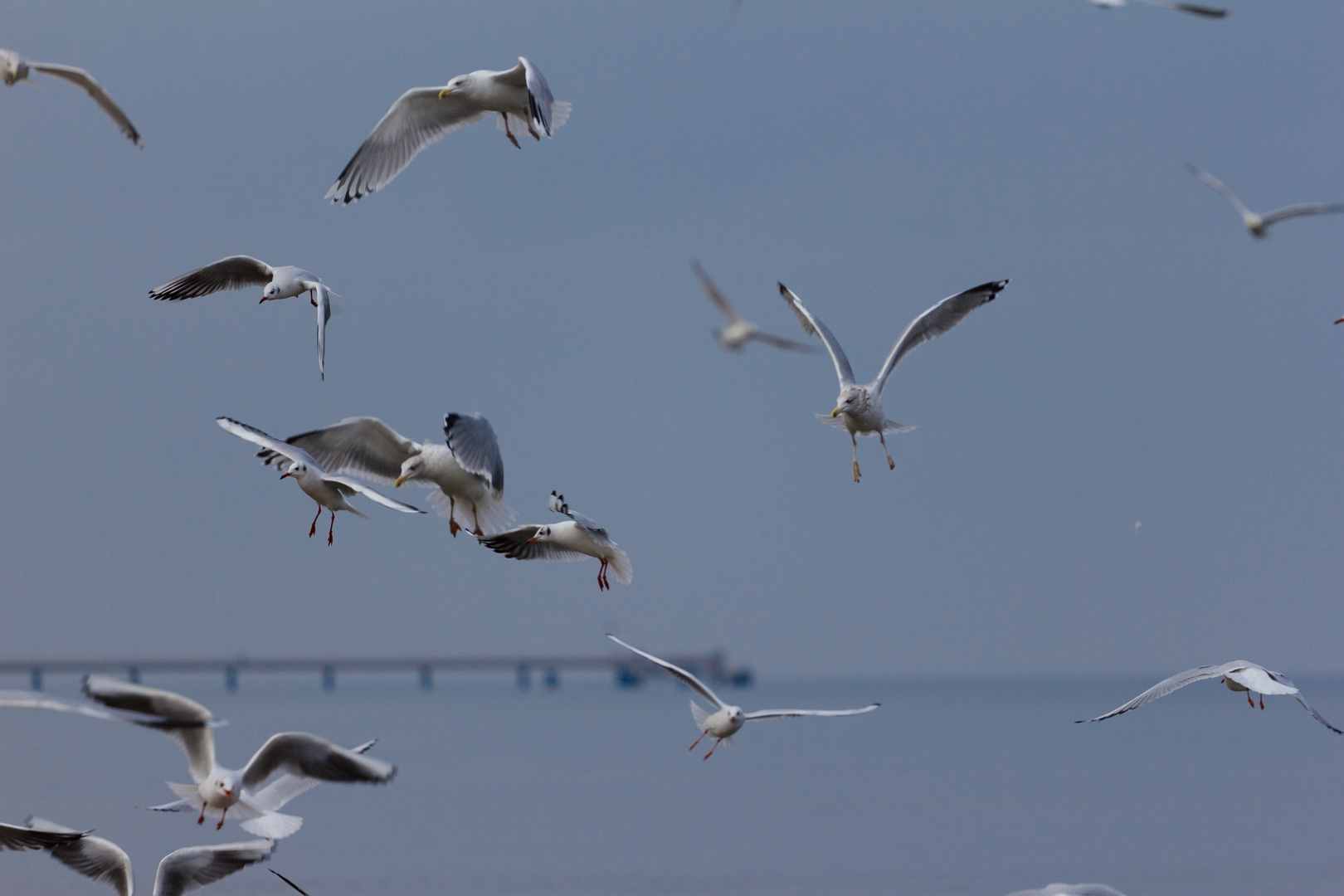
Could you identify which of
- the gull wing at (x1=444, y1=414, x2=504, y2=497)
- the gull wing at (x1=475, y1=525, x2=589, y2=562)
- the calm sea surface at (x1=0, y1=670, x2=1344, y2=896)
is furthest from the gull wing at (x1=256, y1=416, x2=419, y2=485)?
the calm sea surface at (x1=0, y1=670, x2=1344, y2=896)

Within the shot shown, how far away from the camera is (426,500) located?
30.2 feet

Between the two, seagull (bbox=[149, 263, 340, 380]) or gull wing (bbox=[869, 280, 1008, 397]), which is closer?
seagull (bbox=[149, 263, 340, 380])

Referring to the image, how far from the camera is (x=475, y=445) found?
8109 mm

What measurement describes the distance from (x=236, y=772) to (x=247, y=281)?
3855mm

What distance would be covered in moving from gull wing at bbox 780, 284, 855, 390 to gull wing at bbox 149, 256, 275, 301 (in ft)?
12.3

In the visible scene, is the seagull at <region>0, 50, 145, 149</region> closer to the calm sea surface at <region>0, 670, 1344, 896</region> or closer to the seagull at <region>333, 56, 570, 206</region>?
the seagull at <region>333, 56, 570, 206</region>

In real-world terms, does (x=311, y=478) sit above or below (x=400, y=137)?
below

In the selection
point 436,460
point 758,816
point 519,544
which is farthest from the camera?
point 758,816

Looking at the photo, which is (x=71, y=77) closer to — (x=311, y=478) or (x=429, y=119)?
(x=429, y=119)

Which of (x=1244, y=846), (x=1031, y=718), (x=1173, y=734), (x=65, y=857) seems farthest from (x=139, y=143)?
(x=1031, y=718)

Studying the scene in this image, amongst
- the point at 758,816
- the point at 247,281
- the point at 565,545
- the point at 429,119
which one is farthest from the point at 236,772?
the point at 758,816

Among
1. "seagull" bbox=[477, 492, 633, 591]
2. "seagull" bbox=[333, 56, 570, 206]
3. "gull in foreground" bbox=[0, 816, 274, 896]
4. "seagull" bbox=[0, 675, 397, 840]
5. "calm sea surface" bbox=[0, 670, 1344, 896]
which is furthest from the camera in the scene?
"calm sea surface" bbox=[0, 670, 1344, 896]

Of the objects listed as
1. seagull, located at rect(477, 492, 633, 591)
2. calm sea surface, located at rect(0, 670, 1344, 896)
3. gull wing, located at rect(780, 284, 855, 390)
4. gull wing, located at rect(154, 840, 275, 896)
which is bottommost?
calm sea surface, located at rect(0, 670, 1344, 896)

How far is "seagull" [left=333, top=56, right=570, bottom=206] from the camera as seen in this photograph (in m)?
9.85
